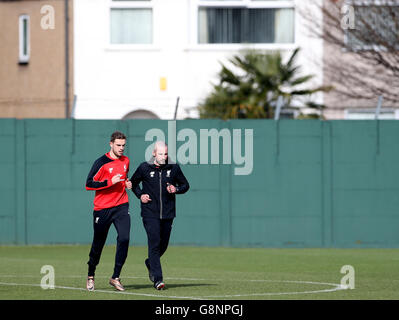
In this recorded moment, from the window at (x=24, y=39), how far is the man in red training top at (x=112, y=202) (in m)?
16.6

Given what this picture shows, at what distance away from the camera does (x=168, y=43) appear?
1095 inches

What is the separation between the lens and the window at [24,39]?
28.2 m

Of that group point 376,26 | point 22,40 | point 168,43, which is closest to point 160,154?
point 376,26

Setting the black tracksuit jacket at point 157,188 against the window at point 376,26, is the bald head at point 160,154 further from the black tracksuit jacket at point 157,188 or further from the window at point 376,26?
the window at point 376,26

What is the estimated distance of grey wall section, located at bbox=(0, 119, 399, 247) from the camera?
19.7 m

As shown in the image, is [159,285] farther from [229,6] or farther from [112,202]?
[229,6]

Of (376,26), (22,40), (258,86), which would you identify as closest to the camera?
(376,26)

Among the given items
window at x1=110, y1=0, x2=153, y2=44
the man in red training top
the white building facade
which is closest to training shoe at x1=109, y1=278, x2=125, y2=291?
the man in red training top

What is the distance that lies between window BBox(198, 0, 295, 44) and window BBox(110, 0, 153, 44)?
1.52 m

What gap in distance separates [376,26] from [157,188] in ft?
40.9

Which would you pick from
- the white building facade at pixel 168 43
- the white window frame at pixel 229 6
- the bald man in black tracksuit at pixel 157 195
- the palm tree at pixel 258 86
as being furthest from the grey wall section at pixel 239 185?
the white window frame at pixel 229 6

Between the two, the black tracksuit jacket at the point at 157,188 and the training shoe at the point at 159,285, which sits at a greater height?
the black tracksuit jacket at the point at 157,188
